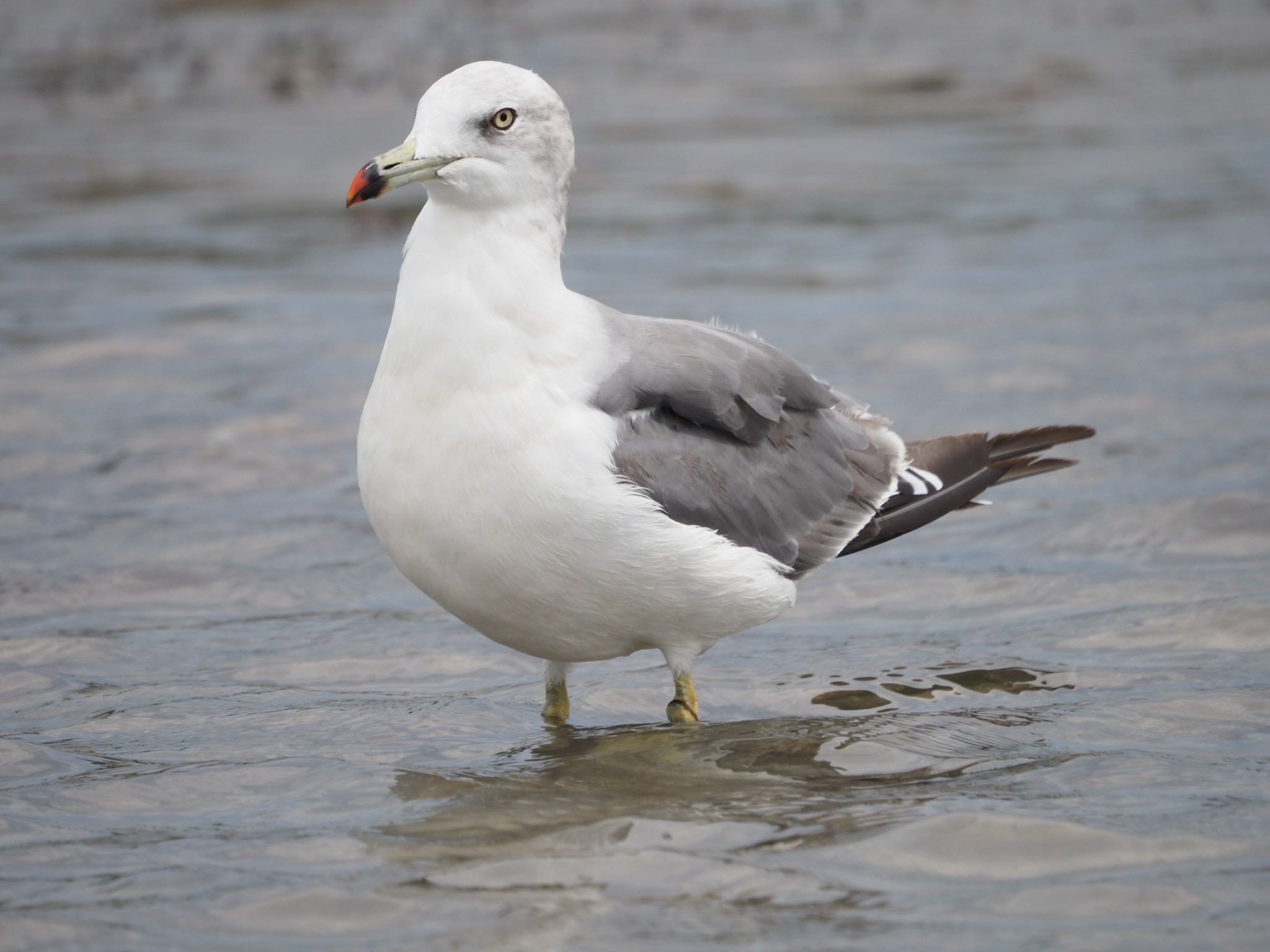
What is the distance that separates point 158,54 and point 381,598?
15405 mm

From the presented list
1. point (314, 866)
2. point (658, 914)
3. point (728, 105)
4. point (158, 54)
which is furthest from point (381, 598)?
point (158, 54)

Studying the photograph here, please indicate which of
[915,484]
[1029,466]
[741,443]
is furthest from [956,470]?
[741,443]

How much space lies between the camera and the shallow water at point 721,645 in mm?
4145

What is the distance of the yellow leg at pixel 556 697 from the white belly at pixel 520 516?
464mm

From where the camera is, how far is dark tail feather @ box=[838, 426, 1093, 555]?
6.04 metres

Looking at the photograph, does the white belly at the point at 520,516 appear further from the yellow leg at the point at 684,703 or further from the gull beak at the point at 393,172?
the gull beak at the point at 393,172

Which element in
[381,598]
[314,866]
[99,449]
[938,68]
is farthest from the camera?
[938,68]

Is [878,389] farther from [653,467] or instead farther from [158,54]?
[158,54]

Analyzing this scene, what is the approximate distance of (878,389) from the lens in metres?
9.62

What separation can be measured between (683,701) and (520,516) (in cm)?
102

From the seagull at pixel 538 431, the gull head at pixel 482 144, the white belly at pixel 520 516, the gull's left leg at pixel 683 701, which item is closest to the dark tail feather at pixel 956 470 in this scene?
the seagull at pixel 538 431

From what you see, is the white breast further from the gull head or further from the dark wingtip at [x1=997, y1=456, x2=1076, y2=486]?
the dark wingtip at [x1=997, y1=456, x2=1076, y2=486]

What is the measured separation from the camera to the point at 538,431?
189 inches

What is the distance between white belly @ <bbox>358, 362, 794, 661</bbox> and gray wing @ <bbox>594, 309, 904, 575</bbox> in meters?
0.17
